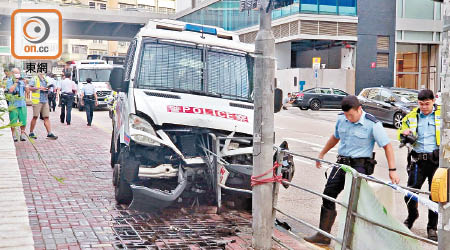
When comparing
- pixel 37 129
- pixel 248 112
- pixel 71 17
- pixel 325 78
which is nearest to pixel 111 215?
pixel 248 112

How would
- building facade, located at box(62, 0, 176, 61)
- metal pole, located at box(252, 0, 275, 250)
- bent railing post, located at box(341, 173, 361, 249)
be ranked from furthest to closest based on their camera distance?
building facade, located at box(62, 0, 176, 61) < metal pole, located at box(252, 0, 275, 250) < bent railing post, located at box(341, 173, 361, 249)

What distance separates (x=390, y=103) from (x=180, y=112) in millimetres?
16096

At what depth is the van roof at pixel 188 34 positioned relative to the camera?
8.32 metres

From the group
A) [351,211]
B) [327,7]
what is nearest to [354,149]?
[351,211]

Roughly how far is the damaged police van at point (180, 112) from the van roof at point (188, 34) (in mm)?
14

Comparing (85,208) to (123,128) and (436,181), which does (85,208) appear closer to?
(123,128)

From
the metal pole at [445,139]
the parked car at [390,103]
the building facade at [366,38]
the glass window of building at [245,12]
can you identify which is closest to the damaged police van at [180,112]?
the metal pole at [445,139]

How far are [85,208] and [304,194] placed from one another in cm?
354

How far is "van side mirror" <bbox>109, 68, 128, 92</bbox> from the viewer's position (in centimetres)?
816

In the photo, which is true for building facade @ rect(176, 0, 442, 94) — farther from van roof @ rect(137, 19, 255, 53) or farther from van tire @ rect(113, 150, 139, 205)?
van tire @ rect(113, 150, 139, 205)

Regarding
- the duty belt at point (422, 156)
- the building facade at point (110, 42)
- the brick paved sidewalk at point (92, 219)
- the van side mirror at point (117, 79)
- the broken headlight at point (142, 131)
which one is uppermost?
the building facade at point (110, 42)

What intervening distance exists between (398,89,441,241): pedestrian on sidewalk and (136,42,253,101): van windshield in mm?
2460

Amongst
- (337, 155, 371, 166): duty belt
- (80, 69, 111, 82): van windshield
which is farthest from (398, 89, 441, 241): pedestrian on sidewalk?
(80, 69, 111, 82): van windshield

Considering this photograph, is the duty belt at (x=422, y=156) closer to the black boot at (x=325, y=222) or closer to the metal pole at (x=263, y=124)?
the black boot at (x=325, y=222)
